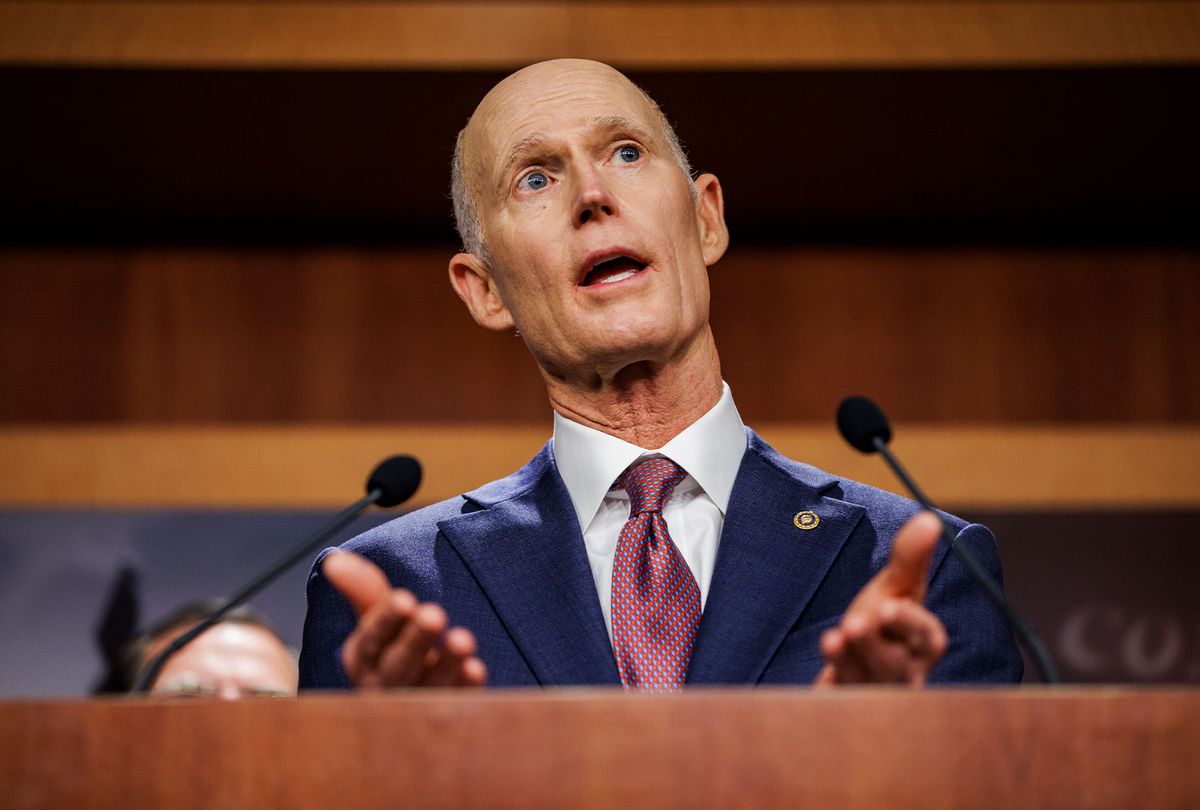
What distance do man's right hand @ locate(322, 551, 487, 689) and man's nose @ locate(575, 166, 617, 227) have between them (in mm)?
648

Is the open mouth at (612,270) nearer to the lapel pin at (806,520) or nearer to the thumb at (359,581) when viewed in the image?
the lapel pin at (806,520)

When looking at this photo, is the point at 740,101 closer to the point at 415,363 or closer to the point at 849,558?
the point at 415,363

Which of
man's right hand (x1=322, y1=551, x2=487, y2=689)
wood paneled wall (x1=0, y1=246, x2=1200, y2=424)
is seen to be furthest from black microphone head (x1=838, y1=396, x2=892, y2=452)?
wood paneled wall (x1=0, y1=246, x2=1200, y2=424)

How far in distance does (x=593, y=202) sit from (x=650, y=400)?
219 millimetres

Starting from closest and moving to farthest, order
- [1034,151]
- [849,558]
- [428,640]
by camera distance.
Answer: [428,640] < [849,558] < [1034,151]

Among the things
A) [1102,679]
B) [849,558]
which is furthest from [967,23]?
[849,558]

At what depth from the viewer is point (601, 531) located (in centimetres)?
135

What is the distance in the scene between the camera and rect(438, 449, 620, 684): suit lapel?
117 centimetres

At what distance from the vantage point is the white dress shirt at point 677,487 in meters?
1.32

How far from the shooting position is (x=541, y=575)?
126cm

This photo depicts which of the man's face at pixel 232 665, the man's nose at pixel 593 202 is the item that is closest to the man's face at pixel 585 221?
the man's nose at pixel 593 202

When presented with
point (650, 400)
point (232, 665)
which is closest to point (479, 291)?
point (650, 400)

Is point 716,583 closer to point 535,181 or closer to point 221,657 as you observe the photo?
point 535,181

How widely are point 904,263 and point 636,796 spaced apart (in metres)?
2.20
